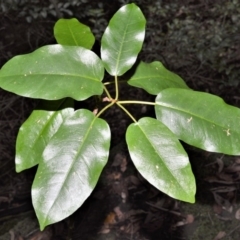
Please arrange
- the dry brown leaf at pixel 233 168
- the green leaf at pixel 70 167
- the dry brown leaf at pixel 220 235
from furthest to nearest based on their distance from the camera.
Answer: the dry brown leaf at pixel 233 168
the dry brown leaf at pixel 220 235
the green leaf at pixel 70 167

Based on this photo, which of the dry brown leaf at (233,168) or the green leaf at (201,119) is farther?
the dry brown leaf at (233,168)

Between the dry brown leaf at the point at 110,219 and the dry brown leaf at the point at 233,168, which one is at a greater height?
the dry brown leaf at the point at 110,219

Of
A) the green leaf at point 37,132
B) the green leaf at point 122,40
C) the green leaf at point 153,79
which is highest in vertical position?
the green leaf at point 122,40

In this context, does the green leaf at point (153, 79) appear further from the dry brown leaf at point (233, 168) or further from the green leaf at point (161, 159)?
the dry brown leaf at point (233, 168)

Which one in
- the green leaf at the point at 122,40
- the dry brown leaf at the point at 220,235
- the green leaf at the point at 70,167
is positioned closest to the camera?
the green leaf at the point at 70,167

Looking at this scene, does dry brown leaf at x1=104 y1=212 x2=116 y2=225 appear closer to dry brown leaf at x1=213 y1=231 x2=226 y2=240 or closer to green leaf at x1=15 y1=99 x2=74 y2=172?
dry brown leaf at x1=213 y1=231 x2=226 y2=240

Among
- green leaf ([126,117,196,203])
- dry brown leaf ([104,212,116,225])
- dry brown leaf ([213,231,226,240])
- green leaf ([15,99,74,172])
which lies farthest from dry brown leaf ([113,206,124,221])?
green leaf ([126,117,196,203])

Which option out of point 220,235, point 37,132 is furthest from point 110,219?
point 37,132

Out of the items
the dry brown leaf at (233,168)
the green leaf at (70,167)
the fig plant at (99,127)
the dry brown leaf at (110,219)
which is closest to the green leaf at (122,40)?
the fig plant at (99,127)

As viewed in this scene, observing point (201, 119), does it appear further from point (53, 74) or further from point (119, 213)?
point (119, 213)
